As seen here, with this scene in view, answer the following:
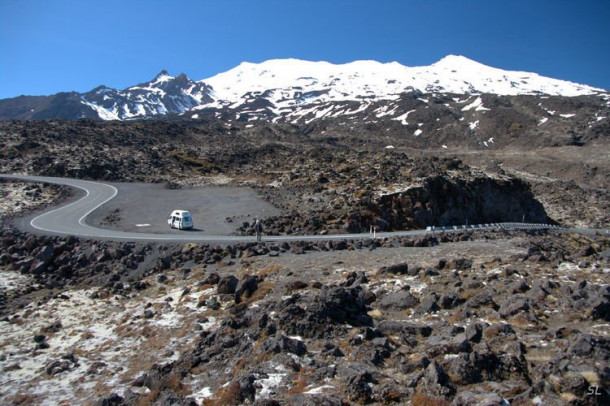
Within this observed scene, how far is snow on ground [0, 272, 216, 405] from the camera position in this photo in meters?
11.3

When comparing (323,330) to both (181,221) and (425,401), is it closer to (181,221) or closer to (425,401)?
(425,401)

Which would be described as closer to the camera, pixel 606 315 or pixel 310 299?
pixel 606 315

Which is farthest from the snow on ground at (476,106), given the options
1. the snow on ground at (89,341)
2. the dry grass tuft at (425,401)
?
the dry grass tuft at (425,401)

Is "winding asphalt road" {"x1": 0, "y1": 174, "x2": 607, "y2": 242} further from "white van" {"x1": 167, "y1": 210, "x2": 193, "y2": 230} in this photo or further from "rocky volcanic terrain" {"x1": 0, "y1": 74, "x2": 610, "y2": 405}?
"rocky volcanic terrain" {"x1": 0, "y1": 74, "x2": 610, "y2": 405}

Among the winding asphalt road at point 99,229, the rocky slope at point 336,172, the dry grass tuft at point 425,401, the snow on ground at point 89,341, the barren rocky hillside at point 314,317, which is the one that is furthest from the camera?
the rocky slope at point 336,172

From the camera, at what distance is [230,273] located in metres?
18.6

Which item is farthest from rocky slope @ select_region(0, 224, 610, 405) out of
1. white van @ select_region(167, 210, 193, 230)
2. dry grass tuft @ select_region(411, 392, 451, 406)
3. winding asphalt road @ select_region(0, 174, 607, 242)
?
white van @ select_region(167, 210, 193, 230)

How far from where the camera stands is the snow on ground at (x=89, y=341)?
37.0 feet

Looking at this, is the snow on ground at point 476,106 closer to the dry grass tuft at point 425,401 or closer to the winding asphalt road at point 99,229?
the winding asphalt road at point 99,229

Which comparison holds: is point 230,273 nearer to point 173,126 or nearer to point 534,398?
point 534,398

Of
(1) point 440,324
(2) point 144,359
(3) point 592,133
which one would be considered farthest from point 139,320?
(3) point 592,133

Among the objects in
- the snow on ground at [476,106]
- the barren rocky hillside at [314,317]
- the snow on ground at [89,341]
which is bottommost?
the snow on ground at [89,341]

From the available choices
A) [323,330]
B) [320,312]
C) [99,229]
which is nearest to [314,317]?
[320,312]

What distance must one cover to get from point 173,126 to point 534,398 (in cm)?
8287
